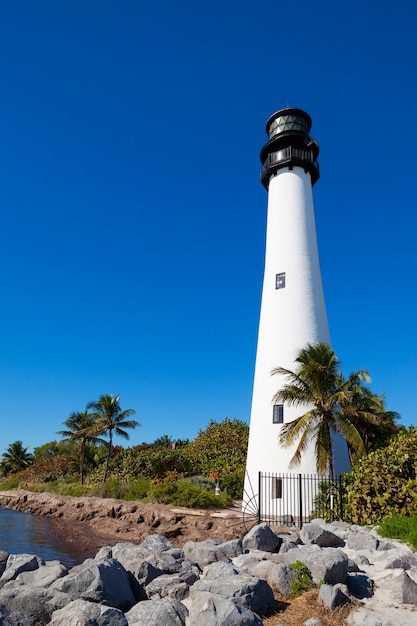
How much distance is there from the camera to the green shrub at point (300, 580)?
882 cm

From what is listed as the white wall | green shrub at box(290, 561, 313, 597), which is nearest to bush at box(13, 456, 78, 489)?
the white wall

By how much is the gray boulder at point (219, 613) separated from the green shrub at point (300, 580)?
2015mm

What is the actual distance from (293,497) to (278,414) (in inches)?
152

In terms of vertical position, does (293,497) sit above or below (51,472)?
below

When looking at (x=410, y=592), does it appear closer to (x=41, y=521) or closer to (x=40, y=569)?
(x=40, y=569)

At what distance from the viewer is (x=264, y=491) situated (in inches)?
826

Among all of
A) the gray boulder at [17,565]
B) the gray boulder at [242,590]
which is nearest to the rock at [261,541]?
the gray boulder at [242,590]

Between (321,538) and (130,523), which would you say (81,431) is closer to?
(130,523)

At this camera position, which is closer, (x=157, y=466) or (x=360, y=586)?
(x=360, y=586)

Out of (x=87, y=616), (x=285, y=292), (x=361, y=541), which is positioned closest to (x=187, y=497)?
(x=285, y=292)

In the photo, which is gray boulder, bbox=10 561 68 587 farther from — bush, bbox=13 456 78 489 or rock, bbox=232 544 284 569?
bush, bbox=13 456 78 489

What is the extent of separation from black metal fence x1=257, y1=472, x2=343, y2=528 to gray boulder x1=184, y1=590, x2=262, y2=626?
11.3 m

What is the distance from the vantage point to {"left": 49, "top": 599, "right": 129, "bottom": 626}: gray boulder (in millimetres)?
7051

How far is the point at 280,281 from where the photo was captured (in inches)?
948
